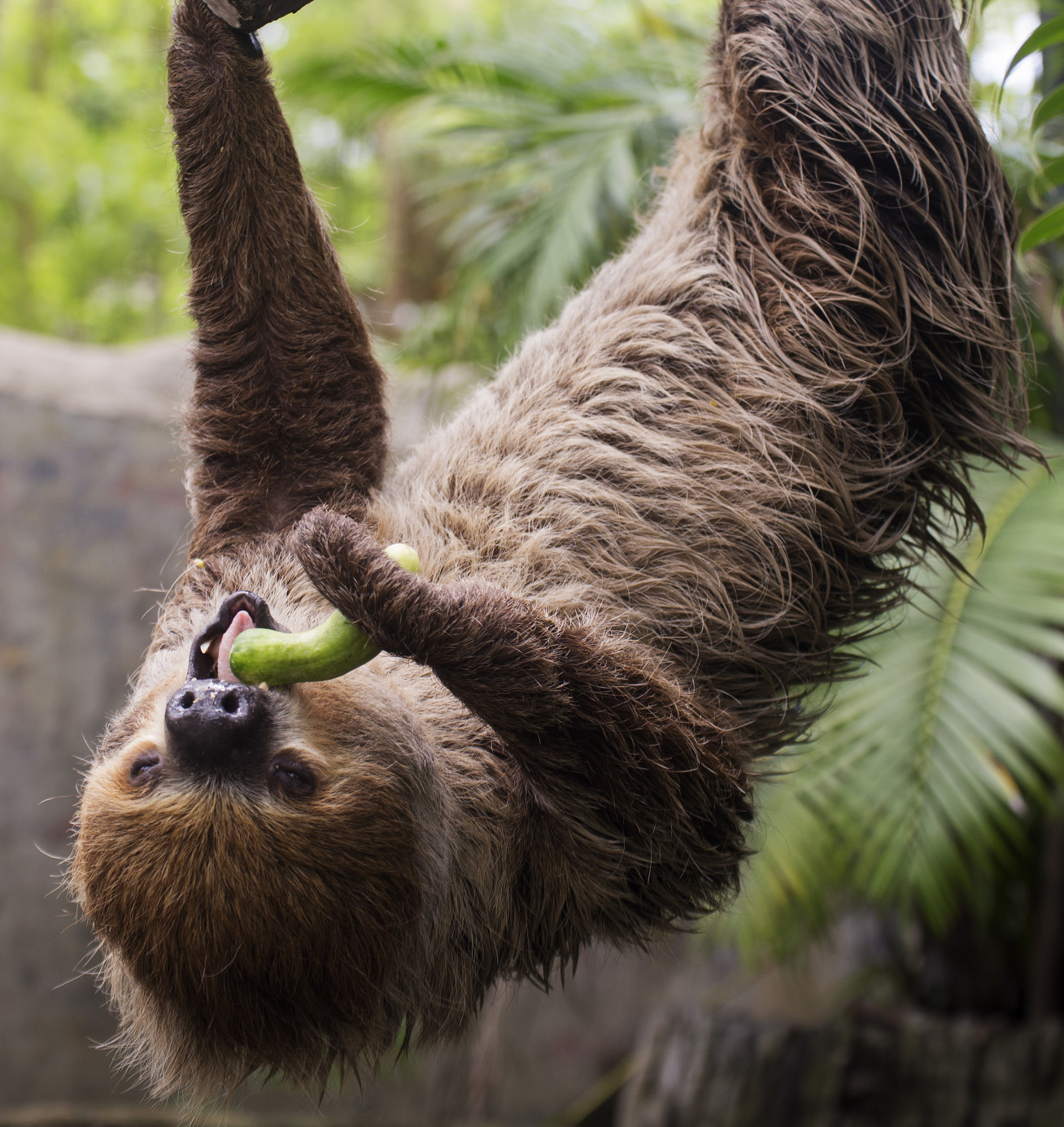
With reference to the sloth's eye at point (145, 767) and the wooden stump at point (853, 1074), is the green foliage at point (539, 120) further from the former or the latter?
the wooden stump at point (853, 1074)

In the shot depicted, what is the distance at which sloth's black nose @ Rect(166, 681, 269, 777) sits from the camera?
1780 mm

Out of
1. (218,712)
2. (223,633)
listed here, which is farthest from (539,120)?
(218,712)

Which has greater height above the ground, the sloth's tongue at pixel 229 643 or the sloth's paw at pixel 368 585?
the sloth's paw at pixel 368 585

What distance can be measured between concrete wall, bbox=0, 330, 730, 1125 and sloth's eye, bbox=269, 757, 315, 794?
16.1 ft

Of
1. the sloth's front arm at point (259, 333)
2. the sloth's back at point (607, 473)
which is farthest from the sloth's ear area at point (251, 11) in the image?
the sloth's back at point (607, 473)

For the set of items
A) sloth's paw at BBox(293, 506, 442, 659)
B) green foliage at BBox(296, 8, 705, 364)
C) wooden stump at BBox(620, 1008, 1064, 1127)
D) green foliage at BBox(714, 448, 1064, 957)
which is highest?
A: green foliage at BBox(296, 8, 705, 364)

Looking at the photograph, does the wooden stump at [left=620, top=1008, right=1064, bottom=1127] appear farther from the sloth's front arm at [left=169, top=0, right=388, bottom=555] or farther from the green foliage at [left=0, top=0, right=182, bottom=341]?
the green foliage at [left=0, top=0, right=182, bottom=341]

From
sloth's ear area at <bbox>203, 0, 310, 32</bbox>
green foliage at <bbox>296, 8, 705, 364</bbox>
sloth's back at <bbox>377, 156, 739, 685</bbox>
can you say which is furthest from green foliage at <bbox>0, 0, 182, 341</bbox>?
sloth's back at <bbox>377, 156, 739, 685</bbox>

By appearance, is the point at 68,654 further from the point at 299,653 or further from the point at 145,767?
the point at 299,653

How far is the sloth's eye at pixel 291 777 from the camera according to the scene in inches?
75.7

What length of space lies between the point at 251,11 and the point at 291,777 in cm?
153

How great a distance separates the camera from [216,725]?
1780 millimetres

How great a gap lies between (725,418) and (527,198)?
3336 mm

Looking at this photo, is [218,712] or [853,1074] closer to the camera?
→ [218,712]
